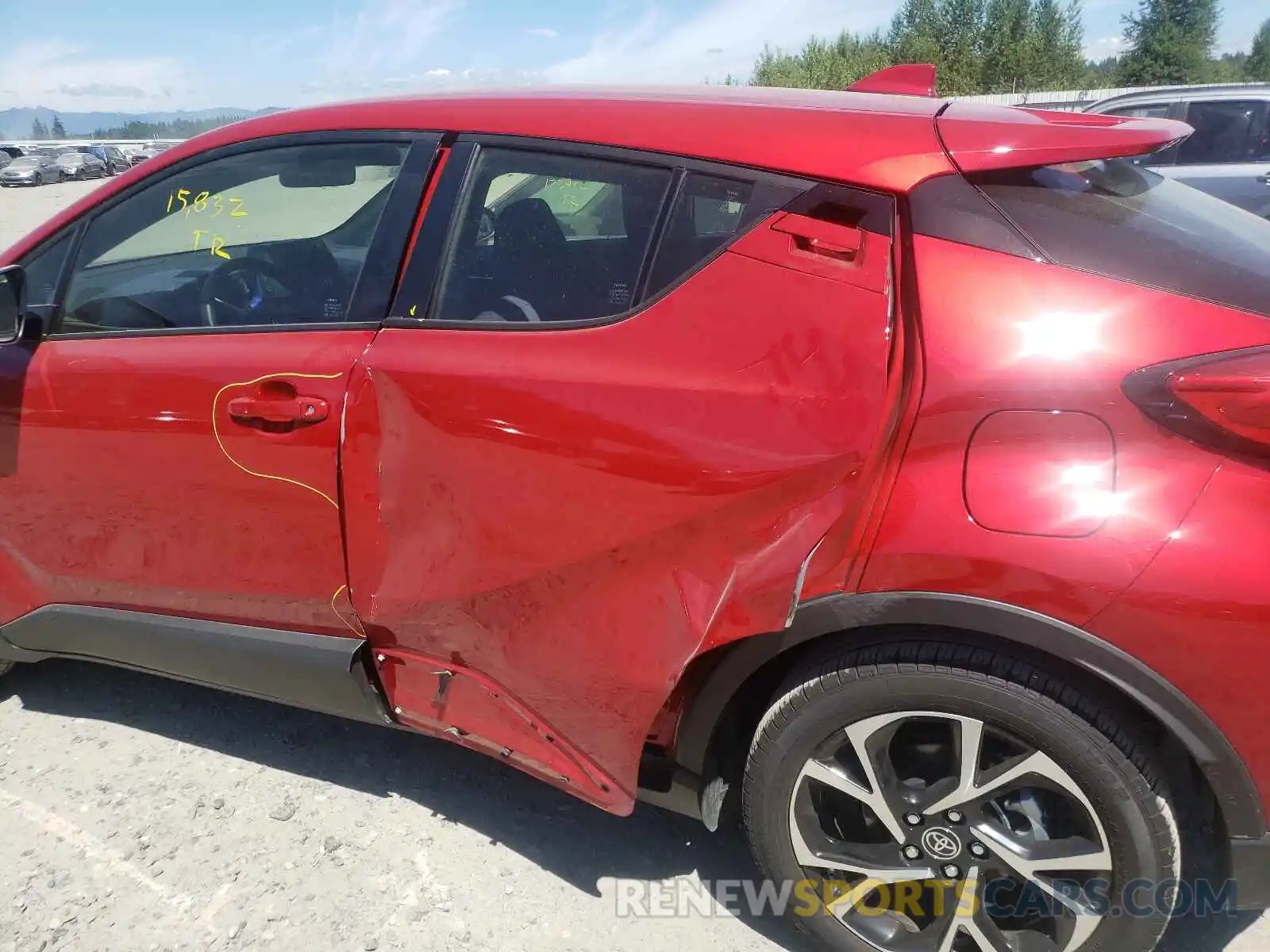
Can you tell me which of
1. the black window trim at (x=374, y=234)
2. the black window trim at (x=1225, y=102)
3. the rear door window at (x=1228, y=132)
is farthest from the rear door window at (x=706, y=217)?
the rear door window at (x=1228, y=132)

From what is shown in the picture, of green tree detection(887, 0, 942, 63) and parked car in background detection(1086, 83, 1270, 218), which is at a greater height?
green tree detection(887, 0, 942, 63)

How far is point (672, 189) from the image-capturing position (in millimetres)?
1786

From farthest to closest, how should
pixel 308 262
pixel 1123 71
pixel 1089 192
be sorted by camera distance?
pixel 1123 71, pixel 308 262, pixel 1089 192

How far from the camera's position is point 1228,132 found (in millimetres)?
7848

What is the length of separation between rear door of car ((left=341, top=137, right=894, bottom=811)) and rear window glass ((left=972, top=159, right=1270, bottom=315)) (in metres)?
0.25

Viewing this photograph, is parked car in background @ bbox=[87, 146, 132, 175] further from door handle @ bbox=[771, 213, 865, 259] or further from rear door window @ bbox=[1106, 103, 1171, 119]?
door handle @ bbox=[771, 213, 865, 259]

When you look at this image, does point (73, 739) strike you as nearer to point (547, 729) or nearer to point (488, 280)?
point (547, 729)

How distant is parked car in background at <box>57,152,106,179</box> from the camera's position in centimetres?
3866

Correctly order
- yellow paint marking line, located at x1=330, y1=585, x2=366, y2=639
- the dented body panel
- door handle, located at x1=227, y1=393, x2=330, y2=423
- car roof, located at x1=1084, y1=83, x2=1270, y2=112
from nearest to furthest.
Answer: the dented body panel
door handle, located at x1=227, y1=393, x2=330, y2=423
yellow paint marking line, located at x1=330, y1=585, x2=366, y2=639
car roof, located at x1=1084, y1=83, x2=1270, y2=112

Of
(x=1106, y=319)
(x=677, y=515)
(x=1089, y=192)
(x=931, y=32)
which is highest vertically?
(x=931, y=32)

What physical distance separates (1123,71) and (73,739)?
60.7 meters

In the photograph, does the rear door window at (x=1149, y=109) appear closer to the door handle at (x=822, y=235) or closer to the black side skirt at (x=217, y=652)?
the door handle at (x=822, y=235)

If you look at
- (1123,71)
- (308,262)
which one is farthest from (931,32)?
(308,262)

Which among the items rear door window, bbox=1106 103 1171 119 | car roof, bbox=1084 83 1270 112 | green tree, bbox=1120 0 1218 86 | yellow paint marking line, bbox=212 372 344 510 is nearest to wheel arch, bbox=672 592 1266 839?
yellow paint marking line, bbox=212 372 344 510
